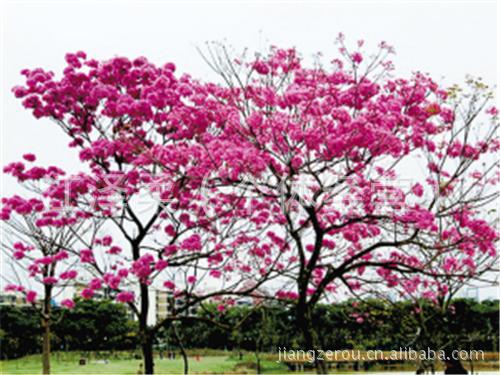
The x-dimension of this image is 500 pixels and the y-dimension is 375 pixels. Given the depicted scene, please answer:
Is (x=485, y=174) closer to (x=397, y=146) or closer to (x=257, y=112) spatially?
(x=397, y=146)

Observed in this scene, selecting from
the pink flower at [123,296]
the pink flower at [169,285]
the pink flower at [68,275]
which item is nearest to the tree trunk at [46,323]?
the pink flower at [68,275]

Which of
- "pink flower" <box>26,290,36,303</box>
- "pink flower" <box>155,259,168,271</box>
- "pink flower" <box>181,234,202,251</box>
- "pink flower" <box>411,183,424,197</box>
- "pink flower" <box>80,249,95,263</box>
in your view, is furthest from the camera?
"pink flower" <box>26,290,36,303</box>

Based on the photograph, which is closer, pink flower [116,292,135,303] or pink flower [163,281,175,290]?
pink flower [116,292,135,303]

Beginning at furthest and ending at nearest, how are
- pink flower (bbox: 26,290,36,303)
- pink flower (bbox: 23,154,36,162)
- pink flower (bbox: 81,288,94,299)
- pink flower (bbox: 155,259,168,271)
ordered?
pink flower (bbox: 26,290,36,303)
pink flower (bbox: 23,154,36,162)
pink flower (bbox: 81,288,94,299)
pink flower (bbox: 155,259,168,271)

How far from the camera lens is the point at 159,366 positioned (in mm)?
15820

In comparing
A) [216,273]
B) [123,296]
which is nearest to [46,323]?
[123,296]

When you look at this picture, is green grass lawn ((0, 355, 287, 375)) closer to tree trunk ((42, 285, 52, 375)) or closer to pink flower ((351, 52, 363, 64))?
tree trunk ((42, 285, 52, 375))

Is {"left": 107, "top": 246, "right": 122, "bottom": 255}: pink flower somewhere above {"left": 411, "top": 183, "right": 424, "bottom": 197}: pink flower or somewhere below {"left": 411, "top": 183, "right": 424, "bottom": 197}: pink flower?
below

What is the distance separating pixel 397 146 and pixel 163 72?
3.13 meters

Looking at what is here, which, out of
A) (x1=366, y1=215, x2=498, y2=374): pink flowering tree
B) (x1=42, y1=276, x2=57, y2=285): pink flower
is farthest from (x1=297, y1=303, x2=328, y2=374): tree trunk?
(x1=42, y1=276, x2=57, y2=285): pink flower

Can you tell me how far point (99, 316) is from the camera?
17.2m

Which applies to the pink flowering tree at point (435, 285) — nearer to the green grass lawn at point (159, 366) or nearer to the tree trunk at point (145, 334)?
the tree trunk at point (145, 334)

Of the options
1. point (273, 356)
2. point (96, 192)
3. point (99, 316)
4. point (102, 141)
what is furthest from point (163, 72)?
point (99, 316)

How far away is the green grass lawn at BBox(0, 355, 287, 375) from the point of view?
14.3m
